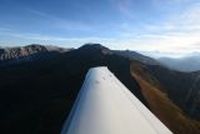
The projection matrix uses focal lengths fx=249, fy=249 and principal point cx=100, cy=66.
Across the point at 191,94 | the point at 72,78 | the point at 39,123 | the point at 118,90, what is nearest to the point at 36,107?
the point at 39,123

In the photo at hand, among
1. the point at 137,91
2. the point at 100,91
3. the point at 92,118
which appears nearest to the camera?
the point at 92,118

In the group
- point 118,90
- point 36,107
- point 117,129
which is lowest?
point 36,107

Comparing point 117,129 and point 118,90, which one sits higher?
point 117,129

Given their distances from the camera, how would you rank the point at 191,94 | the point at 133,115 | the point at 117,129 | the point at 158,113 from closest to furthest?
the point at 117,129, the point at 133,115, the point at 158,113, the point at 191,94

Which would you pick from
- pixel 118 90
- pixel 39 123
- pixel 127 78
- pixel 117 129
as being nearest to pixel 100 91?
pixel 118 90

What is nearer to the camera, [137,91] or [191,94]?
[137,91]

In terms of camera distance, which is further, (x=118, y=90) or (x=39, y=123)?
(x=39, y=123)

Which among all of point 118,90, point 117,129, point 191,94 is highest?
point 117,129

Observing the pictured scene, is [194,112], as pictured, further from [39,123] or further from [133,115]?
[133,115]

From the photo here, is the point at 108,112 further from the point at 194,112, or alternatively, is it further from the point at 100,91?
the point at 194,112

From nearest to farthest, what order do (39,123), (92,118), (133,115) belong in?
(92,118) → (133,115) → (39,123)
